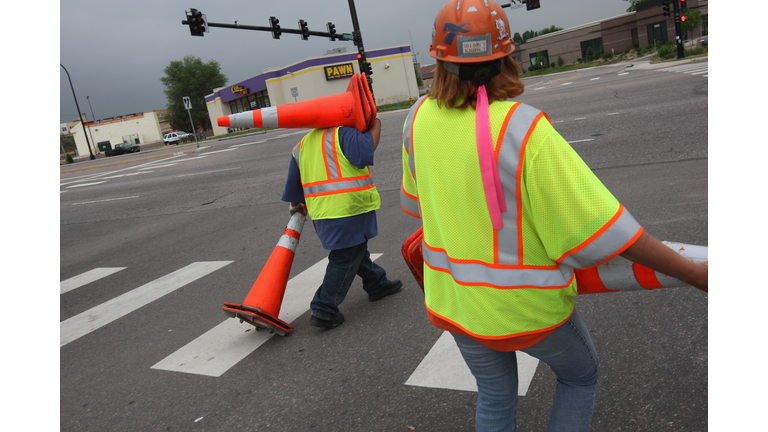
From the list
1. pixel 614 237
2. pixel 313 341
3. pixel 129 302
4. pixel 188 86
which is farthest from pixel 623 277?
pixel 188 86

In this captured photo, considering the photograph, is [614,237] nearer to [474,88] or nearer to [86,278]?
[474,88]

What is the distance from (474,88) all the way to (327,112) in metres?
2.09

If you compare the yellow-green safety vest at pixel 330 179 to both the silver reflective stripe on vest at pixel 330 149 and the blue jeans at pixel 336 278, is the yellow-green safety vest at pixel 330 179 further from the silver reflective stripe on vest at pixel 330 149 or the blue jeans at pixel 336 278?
the blue jeans at pixel 336 278

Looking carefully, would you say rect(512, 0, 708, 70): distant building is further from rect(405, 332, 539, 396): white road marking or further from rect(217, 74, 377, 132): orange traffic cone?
rect(405, 332, 539, 396): white road marking

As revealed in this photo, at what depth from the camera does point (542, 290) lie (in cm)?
152

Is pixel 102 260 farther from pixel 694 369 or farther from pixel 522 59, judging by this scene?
pixel 522 59

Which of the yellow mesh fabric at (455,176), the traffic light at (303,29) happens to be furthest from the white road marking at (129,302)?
the traffic light at (303,29)

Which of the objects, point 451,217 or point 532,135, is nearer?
point 532,135

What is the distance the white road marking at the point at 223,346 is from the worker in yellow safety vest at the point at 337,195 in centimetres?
50

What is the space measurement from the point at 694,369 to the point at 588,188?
1915 millimetres

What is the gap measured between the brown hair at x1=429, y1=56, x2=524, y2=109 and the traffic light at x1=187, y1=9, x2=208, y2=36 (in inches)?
905

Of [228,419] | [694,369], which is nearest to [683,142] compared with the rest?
[694,369]

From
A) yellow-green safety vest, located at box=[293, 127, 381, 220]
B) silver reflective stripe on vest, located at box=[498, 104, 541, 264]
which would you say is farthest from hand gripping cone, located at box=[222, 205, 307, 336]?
silver reflective stripe on vest, located at box=[498, 104, 541, 264]

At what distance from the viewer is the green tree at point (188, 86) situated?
81250 mm
